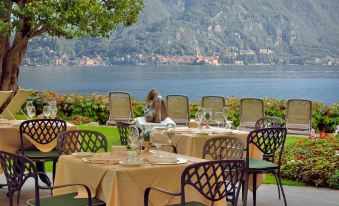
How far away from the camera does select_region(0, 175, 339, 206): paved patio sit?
24.9ft

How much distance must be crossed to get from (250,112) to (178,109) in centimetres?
146

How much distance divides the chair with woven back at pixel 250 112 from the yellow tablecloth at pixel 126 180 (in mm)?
7789

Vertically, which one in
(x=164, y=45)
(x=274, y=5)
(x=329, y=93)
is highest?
(x=274, y=5)

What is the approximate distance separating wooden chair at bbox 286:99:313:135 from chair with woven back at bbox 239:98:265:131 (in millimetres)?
620

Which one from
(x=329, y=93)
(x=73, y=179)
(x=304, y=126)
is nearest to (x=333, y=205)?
(x=73, y=179)

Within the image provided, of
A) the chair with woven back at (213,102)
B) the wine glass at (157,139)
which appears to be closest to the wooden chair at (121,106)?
the chair with woven back at (213,102)

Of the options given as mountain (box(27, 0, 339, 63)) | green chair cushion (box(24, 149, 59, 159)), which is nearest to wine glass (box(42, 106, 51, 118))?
green chair cushion (box(24, 149, 59, 159))

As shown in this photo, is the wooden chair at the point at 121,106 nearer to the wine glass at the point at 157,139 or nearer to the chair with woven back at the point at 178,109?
the chair with woven back at the point at 178,109

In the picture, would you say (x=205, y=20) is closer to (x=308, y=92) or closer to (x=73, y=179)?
(x=308, y=92)

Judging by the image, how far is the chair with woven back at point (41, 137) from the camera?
7757 mm

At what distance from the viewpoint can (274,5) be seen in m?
A: 86.9

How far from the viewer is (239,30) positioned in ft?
275

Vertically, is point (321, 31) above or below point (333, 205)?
above

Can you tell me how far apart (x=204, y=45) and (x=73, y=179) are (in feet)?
254
